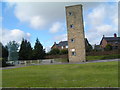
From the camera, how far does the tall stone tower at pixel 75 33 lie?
2471cm

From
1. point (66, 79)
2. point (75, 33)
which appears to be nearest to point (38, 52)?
point (75, 33)

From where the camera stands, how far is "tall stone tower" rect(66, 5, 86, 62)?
2471 cm

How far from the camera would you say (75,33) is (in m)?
25.2

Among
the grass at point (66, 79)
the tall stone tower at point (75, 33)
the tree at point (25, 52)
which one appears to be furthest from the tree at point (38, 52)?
the grass at point (66, 79)

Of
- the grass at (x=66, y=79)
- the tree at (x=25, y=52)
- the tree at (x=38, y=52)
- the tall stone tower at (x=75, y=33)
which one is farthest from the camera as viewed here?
the tree at (x=38, y=52)

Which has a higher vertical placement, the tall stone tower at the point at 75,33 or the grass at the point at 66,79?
the tall stone tower at the point at 75,33

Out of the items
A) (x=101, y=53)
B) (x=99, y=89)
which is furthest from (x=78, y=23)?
(x=99, y=89)

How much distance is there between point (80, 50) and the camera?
24797 millimetres

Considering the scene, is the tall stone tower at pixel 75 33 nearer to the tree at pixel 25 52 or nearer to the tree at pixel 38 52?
the tree at pixel 38 52

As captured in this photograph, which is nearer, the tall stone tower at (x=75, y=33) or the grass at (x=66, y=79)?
the grass at (x=66, y=79)

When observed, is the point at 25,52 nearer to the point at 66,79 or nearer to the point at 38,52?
the point at 38,52

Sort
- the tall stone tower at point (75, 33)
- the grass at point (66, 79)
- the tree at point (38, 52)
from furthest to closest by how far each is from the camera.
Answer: the tree at point (38, 52) < the tall stone tower at point (75, 33) < the grass at point (66, 79)

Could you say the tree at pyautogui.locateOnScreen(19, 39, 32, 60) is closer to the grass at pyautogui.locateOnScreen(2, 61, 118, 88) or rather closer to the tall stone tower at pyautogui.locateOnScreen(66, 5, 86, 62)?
the tall stone tower at pyautogui.locateOnScreen(66, 5, 86, 62)

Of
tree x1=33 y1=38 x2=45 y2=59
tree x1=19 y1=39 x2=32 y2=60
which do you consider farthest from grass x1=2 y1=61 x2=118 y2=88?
tree x1=33 y1=38 x2=45 y2=59
